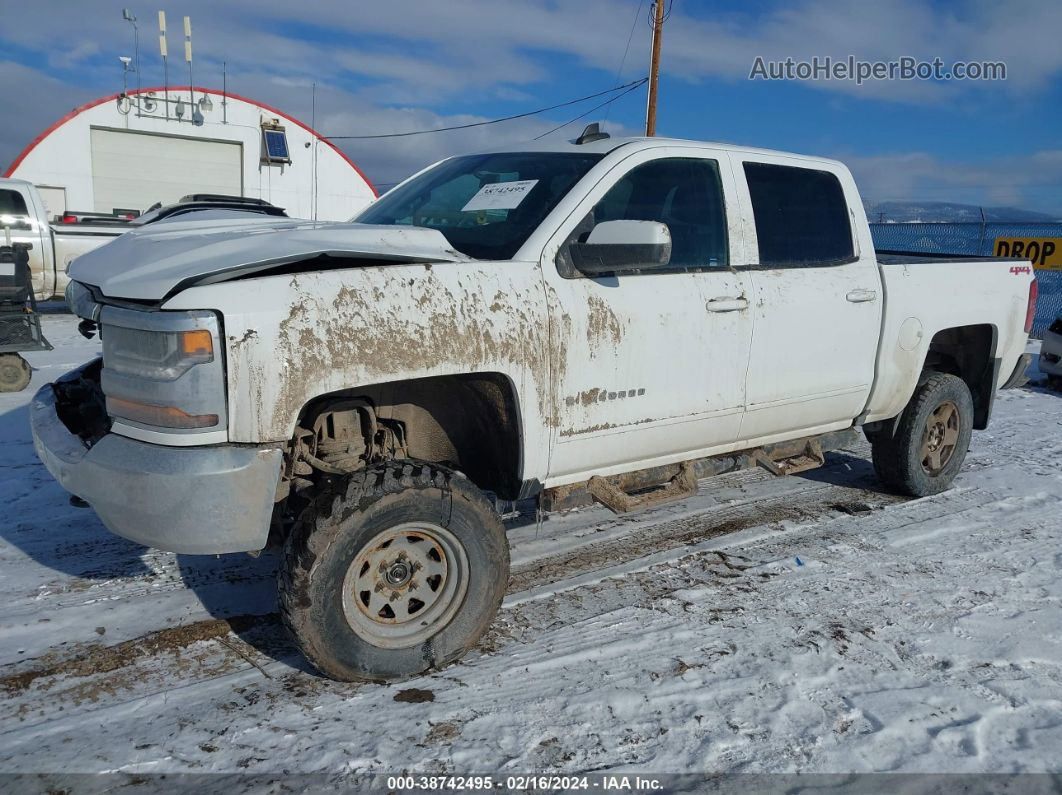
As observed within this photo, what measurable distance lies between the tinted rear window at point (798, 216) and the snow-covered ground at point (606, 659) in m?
1.63

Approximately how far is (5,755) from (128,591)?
1223mm

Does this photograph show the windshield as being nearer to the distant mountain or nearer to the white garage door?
the distant mountain

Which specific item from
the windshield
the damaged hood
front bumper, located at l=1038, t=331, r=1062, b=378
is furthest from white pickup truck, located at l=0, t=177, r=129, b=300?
front bumper, located at l=1038, t=331, r=1062, b=378

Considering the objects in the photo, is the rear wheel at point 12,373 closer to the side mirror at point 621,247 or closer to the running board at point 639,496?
the running board at point 639,496

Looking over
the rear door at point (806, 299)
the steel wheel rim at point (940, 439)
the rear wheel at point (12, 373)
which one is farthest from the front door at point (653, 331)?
the rear wheel at point (12, 373)

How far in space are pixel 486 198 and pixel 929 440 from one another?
3.51 m

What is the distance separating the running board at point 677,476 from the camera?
12.4 ft

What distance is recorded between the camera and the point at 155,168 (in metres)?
23.2

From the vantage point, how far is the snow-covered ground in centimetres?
276

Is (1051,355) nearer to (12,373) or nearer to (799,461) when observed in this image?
(799,461)

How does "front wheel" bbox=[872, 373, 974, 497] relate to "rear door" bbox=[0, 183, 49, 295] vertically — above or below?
below

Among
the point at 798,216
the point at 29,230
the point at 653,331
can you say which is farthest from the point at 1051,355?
the point at 29,230

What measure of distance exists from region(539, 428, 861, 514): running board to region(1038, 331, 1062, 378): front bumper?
6412 millimetres

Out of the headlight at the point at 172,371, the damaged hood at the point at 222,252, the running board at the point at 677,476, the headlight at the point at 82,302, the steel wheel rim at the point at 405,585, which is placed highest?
the damaged hood at the point at 222,252
